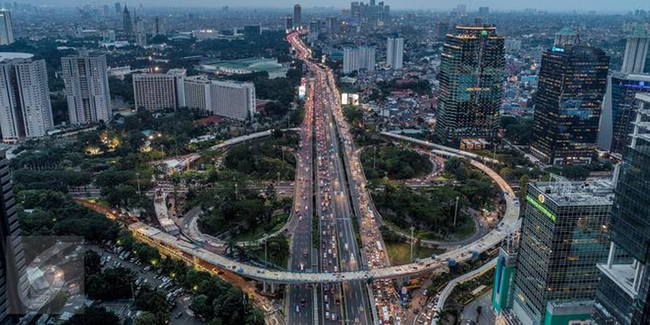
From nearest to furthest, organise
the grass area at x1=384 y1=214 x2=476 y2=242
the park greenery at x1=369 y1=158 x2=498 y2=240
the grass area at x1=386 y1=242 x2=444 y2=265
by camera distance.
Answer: the grass area at x1=386 y1=242 x2=444 y2=265, the grass area at x1=384 y1=214 x2=476 y2=242, the park greenery at x1=369 y1=158 x2=498 y2=240

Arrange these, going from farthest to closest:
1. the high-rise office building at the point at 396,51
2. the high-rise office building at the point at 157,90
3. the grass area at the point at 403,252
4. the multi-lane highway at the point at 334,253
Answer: the high-rise office building at the point at 396,51 → the high-rise office building at the point at 157,90 → the grass area at the point at 403,252 → the multi-lane highway at the point at 334,253

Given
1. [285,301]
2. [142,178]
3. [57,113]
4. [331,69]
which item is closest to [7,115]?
[57,113]

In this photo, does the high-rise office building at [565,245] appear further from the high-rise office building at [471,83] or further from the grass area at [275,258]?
the high-rise office building at [471,83]

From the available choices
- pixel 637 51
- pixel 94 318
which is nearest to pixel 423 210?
pixel 94 318

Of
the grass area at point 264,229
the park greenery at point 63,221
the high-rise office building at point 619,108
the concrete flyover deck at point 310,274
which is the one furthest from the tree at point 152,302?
the high-rise office building at point 619,108

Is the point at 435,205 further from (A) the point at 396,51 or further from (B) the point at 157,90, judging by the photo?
(A) the point at 396,51

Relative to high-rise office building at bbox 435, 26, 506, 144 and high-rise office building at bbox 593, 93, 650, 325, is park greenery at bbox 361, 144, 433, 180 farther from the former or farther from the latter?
high-rise office building at bbox 593, 93, 650, 325

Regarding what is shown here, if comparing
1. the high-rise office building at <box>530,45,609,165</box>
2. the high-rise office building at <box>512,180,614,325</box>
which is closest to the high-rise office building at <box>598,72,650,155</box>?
the high-rise office building at <box>530,45,609,165</box>
